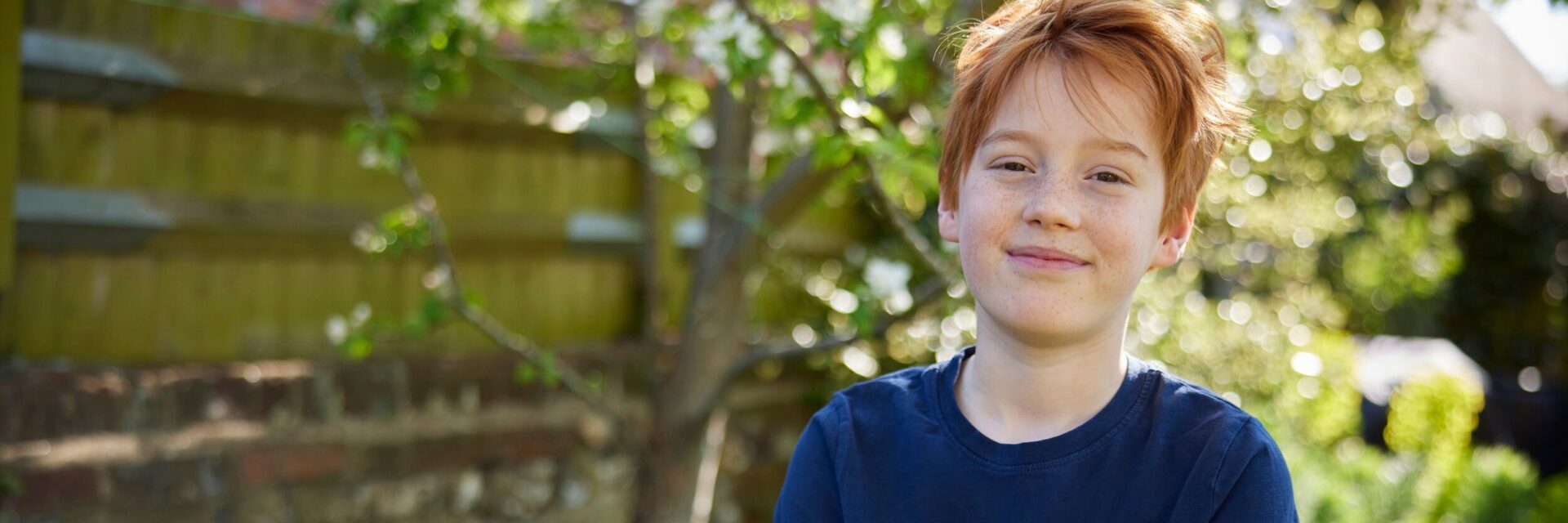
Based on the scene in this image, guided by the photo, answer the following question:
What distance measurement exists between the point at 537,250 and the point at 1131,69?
2.33 meters

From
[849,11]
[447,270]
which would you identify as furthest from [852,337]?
[447,270]

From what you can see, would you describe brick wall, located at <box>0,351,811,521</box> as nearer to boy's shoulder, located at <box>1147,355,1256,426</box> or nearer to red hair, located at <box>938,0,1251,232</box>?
red hair, located at <box>938,0,1251,232</box>

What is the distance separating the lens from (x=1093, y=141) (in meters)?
1.15

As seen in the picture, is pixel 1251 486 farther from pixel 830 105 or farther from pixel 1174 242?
pixel 830 105

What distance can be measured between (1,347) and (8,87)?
0.49 meters

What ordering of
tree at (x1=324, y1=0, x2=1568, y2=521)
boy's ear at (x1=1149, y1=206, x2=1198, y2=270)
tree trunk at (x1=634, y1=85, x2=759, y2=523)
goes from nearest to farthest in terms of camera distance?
1. boy's ear at (x1=1149, y1=206, x2=1198, y2=270)
2. tree at (x1=324, y1=0, x2=1568, y2=521)
3. tree trunk at (x1=634, y1=85, x2=759, y2=523)

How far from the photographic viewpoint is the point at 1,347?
235 centimetres

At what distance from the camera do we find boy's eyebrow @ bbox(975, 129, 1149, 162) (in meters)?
1.15

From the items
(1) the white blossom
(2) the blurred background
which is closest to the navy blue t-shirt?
(2) the blurred background

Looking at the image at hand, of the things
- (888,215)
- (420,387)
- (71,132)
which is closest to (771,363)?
(420,387)

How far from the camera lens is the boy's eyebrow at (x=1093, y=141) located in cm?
A: 115

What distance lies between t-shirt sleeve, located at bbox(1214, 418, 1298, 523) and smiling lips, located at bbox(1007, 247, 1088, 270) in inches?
8.4

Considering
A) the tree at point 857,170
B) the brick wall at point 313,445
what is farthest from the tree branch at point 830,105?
Result: the brick wall at point 313,445

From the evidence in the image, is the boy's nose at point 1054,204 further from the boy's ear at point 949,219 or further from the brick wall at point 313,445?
the brick wall at point 313,445
